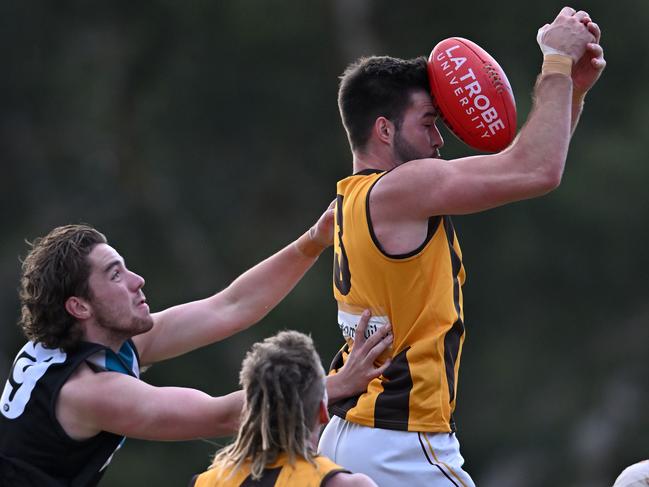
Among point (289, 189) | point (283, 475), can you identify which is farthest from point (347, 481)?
point (289, 189)

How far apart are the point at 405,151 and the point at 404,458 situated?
1.08 meters

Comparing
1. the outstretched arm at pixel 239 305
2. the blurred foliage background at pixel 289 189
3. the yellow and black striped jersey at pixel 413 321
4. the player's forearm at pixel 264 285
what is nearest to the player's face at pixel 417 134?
the yellow and black striped jersey at pixel 413 321

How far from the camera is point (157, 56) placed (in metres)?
17.8

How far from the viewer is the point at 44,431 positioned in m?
4.51

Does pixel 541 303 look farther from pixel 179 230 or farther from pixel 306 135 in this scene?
pixel 179 230

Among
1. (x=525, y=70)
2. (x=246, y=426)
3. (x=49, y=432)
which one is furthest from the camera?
(x=525, y=70)

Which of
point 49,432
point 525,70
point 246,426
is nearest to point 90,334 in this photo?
point 49,432

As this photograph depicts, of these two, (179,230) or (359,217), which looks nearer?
(359,217)

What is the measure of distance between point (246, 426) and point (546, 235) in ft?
46.8

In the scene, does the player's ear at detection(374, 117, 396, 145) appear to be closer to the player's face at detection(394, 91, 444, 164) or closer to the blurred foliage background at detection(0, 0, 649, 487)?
the player's face at detection(394, 91, 444, 164)

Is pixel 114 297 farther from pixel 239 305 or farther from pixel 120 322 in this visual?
pixel 239 305

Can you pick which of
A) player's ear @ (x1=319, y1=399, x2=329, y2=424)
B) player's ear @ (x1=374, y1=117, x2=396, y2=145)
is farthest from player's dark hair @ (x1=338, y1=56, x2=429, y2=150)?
player's ear @ (x1=319, y1=399, x2=329, y2=424)

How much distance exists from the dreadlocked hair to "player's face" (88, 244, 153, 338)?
2.76ft

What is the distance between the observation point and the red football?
4684 mm
